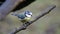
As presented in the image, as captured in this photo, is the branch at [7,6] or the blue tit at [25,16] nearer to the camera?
the branch at [7,6]

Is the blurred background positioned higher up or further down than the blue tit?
higher up

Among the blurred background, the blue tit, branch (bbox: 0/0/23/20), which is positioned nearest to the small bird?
the blue tit

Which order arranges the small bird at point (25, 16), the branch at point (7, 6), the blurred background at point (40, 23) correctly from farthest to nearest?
1. the blurred background at point (40, 23)
2. the small bird at point (25, 16)
3. the branch at point (7, 6)

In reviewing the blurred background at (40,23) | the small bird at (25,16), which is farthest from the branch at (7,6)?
the blurred background at (40,23)

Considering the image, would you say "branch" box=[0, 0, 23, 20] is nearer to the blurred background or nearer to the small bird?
the small bird

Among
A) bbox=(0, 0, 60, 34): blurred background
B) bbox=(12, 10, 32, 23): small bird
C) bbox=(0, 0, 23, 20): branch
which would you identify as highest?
bbox=(0, 0, 60, 34): blurred background

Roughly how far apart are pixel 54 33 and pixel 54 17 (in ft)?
1.94

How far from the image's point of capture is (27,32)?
4930 mm

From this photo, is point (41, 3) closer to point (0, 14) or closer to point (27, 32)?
point (27, 32)

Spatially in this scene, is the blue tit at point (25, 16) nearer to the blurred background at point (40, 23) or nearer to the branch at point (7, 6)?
the branch at point (7, 6)

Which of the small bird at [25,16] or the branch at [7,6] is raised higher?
the small bird at [25,16]

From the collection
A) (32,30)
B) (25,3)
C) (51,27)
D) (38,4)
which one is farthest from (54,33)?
(25,3)

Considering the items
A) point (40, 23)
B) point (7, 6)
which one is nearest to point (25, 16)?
point (7, 6)

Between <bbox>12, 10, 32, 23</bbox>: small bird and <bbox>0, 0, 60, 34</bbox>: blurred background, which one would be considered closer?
<bbox>12, 10, 32, 23</bbox>: small bird
